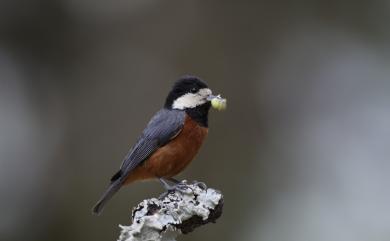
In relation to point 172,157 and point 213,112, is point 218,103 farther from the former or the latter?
point 213,112

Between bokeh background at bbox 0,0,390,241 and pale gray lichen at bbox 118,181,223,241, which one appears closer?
pale gray lichen at bbox 118,181,223,241

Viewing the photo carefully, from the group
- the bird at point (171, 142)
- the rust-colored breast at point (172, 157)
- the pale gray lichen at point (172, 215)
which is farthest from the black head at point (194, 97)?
the pale gray lichen at point (172, 215)

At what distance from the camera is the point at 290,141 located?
9.02m

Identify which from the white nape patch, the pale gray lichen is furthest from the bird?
the pale gray lichen

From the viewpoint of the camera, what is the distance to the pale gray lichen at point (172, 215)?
3433 millimetres

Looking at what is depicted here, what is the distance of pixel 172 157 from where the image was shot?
5.66 metres

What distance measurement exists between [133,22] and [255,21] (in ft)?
5.70

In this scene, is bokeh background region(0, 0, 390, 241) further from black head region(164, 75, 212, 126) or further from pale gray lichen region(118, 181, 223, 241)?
pale gray lichen region(118, 181, 223, 241)

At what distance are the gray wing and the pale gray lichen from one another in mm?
1714

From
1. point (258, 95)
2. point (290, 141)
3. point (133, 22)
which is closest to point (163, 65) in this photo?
point (133, 22)

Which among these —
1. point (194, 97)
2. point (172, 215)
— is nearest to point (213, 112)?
point (194, 97)

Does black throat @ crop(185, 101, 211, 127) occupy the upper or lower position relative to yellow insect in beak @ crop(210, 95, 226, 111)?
lower

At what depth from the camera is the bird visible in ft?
18.6

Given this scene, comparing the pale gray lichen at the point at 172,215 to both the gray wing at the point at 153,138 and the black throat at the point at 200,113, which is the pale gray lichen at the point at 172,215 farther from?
the black throat at the point at 200,113
